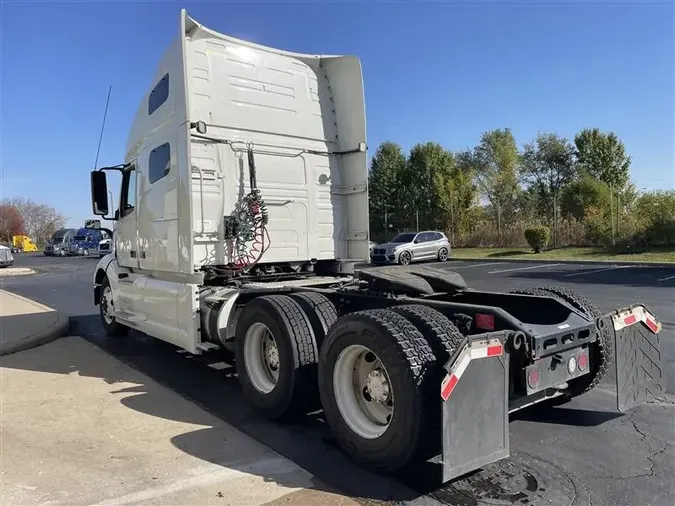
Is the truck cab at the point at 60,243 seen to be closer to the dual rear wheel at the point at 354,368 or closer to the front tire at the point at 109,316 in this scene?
the front tire at the point at 109,316

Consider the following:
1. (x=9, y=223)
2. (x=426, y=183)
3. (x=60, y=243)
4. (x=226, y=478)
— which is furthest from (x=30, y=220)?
(x=226, y=478)

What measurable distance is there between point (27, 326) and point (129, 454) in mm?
5946

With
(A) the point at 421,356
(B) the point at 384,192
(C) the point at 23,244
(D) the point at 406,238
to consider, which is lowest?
(A) the point at 421,356

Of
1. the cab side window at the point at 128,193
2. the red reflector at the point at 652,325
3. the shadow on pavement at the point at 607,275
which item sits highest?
the cab side window at the point at 128,193

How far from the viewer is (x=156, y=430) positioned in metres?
4.45

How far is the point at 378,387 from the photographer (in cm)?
368

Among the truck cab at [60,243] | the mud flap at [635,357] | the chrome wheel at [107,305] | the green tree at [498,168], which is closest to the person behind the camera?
the mud flap at [635,357]

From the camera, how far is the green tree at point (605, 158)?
125 feet

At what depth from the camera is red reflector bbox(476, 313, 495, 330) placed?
3.73 metres

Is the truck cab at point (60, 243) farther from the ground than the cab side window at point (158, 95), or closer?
→ closer

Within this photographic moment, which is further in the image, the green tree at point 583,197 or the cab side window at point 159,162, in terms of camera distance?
the green tree at point 583,197

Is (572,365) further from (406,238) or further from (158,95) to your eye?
(406,238)

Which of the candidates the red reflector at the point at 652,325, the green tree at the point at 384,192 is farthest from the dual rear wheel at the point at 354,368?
the green tree at the point at 384,192

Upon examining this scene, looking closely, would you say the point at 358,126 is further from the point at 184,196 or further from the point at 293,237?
the point at 184,196
